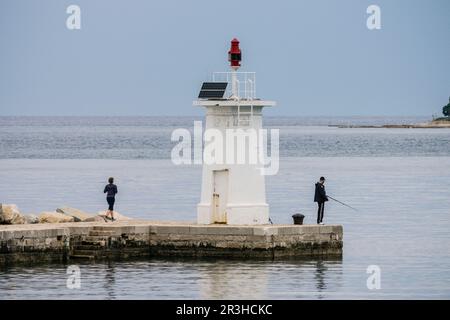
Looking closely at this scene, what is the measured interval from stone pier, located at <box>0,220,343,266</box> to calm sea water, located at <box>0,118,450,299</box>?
1.25 feet

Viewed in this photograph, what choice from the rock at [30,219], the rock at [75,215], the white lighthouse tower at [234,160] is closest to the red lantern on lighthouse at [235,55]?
the white lighthouse tower at [234,160]

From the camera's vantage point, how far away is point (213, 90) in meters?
36.7

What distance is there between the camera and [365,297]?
31.9 m

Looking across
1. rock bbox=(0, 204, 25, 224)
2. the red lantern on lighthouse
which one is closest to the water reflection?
rock bbox=(0, 204, 25, 224)

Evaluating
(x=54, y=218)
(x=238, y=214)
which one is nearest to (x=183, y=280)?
(x=238, y=214)

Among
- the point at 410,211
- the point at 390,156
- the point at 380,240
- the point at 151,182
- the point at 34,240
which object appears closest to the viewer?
the point at 34,240

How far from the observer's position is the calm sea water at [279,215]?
32531 mm

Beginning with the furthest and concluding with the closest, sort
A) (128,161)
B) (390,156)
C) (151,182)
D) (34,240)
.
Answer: (390,156) → (128,161) → (151,182) → (34,240)

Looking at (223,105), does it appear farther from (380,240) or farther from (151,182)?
(151,182)

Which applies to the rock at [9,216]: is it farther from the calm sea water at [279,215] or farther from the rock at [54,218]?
the calm sea water at [279,215]

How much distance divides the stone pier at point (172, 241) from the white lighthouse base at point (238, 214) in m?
0.53

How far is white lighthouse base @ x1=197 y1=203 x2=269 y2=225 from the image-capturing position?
120 ft

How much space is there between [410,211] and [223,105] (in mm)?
20355
